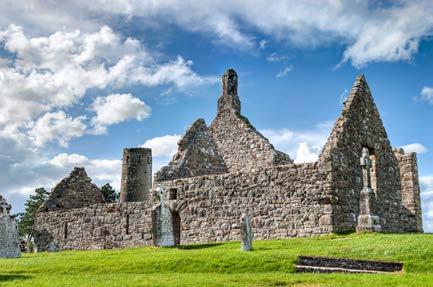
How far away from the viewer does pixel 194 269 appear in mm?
15383

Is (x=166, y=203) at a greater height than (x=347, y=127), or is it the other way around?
(x=347, y=127)

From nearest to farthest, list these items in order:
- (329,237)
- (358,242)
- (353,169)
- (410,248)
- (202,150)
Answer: (410,248) < (358,242) < (329,237) < (353,169) < (202,150)

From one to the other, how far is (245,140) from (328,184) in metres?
9.99

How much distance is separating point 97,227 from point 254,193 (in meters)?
9.80

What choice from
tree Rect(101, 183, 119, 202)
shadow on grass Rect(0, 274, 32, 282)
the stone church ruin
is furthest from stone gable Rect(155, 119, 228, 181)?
tree Rect(101, 183, 119, 202)

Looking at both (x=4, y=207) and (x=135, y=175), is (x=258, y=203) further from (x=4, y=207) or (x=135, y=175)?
(x=135, y=175)

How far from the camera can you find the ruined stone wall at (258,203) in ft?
69.2

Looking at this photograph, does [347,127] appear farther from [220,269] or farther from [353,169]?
[220,269]

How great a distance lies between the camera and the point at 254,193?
22.7m

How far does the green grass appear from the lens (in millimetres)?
12398

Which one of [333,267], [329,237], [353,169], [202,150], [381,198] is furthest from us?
[202,150]

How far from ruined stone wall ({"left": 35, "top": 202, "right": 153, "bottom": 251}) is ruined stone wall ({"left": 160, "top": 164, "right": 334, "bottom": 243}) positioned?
2047 mm

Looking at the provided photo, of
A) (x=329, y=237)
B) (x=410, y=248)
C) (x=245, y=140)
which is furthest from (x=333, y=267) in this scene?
(x=245, y=140)

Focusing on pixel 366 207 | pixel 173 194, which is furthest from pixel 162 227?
pixel 366 207
